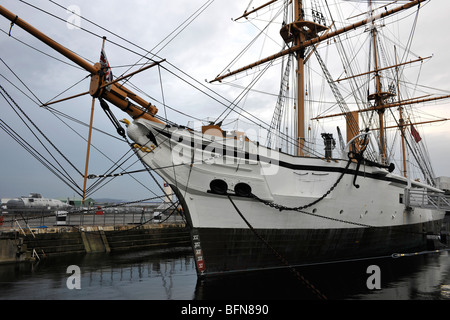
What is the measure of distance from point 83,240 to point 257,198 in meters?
12.0

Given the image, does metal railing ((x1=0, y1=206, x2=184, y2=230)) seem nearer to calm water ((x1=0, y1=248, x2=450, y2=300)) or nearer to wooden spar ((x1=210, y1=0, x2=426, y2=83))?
calm water ((x1=0, y1=248, x2=450, y2=300))

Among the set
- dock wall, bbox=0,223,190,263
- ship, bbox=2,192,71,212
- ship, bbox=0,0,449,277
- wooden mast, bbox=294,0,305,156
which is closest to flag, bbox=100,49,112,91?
ship, bbox=0,0,449,277

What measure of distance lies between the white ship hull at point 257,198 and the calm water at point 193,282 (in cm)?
88

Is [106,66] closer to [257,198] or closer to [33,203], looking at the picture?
[257,198]

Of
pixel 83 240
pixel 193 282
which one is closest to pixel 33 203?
pixel 83 240

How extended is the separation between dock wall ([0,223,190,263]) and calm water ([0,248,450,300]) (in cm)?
101

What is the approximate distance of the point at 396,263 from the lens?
15508 mm

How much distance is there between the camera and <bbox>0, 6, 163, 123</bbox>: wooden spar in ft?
26.6

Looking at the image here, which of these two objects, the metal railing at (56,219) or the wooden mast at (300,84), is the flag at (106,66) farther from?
the wooden mast at (300,84)
